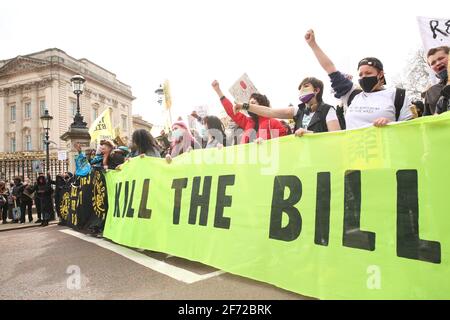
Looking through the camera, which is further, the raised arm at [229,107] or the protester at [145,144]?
the protester at [145,144]

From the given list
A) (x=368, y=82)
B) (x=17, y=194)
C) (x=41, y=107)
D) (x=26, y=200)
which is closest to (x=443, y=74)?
(x=368, y=82)

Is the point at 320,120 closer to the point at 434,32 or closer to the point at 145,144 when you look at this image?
the point at 434,32

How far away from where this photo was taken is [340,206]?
2.88m

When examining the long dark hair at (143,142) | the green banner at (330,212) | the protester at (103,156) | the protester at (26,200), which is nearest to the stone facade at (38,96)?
the protester at (26,200)

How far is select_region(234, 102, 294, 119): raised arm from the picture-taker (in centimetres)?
408

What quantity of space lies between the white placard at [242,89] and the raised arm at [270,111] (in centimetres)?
104

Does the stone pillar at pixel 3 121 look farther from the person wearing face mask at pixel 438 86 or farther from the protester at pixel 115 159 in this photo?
the person wearing face mask at pixel 438 86

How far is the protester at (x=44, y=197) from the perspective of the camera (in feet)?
32.6

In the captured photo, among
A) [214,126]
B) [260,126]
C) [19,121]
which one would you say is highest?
[19,121]

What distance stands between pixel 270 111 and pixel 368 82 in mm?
1127

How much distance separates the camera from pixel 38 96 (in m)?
49.3

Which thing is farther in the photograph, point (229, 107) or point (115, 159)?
point (115, 159)

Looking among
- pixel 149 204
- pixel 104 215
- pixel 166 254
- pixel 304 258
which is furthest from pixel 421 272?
pixel 104 215

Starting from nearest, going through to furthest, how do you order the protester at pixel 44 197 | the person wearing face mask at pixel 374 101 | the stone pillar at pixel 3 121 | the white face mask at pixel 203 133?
the person wearing face mask at pixel 374 101
the white face mask at pixel 203 133
the protester at pixel 44 197
the stone pillar at pixel 3 121
